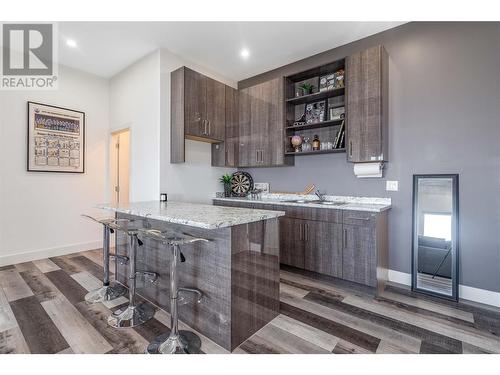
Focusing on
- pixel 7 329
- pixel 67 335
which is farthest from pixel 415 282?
pixel 7 329

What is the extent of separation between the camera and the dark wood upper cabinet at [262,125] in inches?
142

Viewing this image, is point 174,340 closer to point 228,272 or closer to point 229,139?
point 228,272

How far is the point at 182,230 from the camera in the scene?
2.10 m

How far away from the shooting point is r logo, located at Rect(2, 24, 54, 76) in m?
3.02

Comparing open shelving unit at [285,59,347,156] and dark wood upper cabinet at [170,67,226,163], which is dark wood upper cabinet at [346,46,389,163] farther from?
dark wood upper cabinet at [170,67,226,163]

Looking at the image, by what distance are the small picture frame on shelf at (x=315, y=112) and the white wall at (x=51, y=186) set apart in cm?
355

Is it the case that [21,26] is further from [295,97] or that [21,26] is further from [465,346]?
[465,346]

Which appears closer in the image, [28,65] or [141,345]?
[141,345]

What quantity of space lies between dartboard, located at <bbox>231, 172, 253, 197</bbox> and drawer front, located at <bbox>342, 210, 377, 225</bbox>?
201 centimetres

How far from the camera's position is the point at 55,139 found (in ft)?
12.5

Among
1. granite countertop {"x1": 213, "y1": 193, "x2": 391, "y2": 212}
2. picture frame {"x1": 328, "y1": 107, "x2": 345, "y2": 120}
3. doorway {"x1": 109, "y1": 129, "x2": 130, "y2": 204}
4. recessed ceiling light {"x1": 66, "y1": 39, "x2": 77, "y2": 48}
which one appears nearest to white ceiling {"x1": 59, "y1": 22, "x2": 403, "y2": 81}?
recessed ceiling light {"x1": 66, "y1": 39, "x2": 77, "y2": 48}

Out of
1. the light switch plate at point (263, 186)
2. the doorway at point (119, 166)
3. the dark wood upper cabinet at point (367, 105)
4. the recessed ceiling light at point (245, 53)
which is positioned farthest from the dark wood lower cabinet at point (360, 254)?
the doorway at point (119, 166)

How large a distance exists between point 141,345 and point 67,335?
0.62 meters

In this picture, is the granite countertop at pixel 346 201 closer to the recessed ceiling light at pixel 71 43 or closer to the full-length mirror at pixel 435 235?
the full-length mirror at pixel 435 235
